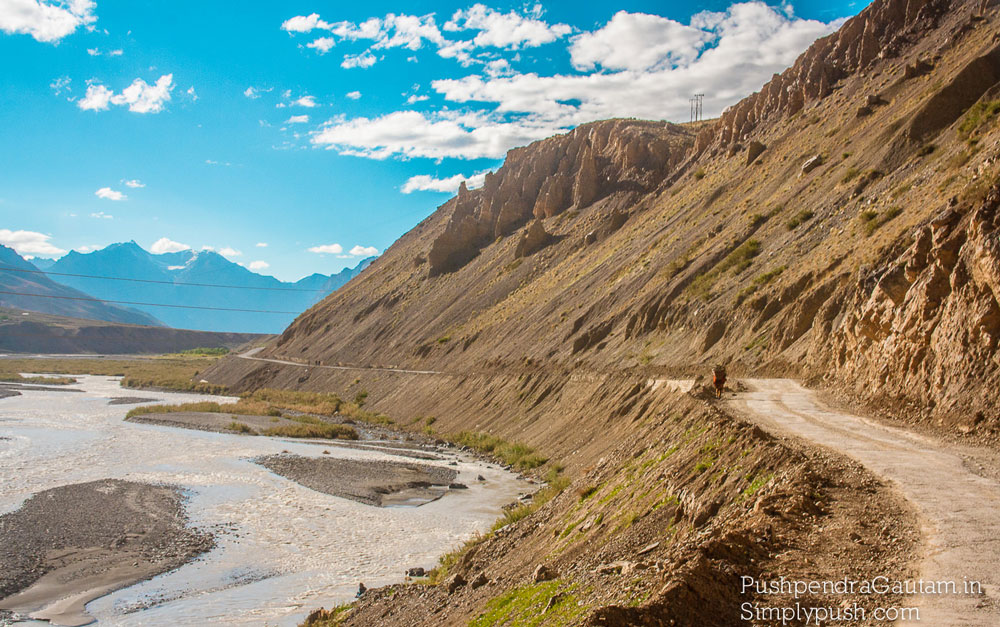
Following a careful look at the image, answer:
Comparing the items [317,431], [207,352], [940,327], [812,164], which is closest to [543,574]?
[940,327]

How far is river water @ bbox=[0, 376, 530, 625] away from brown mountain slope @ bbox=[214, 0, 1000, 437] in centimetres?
1184

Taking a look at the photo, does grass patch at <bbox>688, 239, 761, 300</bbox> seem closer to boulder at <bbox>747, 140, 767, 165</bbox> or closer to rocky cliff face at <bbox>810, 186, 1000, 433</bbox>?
rocky cliff face at <bbox>810, 186, 1000, 433</bbox>

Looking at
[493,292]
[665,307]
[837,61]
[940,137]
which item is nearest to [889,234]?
[940,137]

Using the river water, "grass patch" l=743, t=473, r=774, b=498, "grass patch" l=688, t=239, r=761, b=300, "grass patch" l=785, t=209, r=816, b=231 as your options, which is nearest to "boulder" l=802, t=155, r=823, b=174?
"grass patch" l=785, t=209, r=816, b=231

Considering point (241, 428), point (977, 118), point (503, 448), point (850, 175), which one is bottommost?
point (241, 428)

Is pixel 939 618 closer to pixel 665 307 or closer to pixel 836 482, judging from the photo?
pixel 836 482

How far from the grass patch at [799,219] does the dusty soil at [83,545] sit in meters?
29.3

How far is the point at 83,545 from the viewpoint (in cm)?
2139

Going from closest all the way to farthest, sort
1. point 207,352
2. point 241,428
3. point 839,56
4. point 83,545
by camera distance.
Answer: point 83,545 → point 241,428 → point 839,56 → point 207,352

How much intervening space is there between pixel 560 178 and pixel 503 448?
161 feet

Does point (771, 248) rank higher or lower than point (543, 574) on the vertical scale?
higher

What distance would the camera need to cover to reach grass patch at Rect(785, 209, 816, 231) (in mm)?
35000

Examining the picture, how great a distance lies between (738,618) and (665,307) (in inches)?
1215

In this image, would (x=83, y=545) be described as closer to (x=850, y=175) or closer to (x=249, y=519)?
(x=249, y=519)
